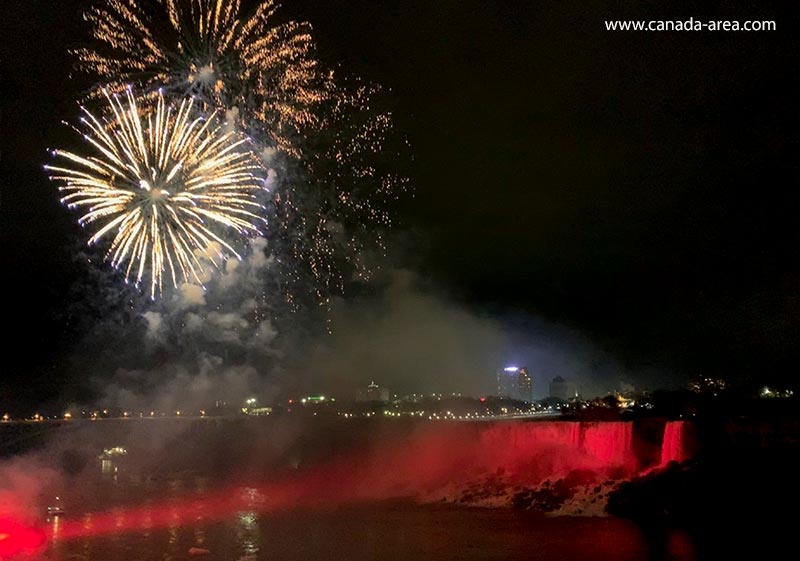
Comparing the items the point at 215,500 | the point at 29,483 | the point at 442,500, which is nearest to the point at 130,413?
the point at 29,483

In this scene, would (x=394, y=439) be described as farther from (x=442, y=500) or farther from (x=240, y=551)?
(x=240, y=551)

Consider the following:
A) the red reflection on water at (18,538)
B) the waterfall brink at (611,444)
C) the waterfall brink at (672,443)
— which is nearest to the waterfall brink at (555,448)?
the waterfall brink at (611,444)

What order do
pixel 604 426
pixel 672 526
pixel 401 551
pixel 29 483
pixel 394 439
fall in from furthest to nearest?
pixel 394 439
pixel 29 483
pixel 604 426
pixel 672 526
pixel 401 551

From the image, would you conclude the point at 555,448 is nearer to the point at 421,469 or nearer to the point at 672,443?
the point at 672,443

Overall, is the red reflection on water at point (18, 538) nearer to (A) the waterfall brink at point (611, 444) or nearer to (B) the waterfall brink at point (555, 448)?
(B) the waterfall brink at point (555, 448)

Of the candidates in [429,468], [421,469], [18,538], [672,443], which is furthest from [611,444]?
[18,538]

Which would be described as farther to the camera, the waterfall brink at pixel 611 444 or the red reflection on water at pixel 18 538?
the waterfall brink at pixel 611 444
